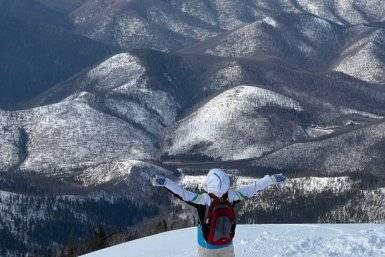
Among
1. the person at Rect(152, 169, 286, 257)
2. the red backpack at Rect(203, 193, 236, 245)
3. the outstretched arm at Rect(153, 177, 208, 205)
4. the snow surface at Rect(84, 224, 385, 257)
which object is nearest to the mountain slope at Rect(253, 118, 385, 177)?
the snow surface at Rect(84, 224, 385, 257)

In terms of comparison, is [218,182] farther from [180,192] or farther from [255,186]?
[255,186]

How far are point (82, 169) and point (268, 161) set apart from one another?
4227cm

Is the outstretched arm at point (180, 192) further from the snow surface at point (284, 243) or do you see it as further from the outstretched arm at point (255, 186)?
the snow surface at point (284, 243)

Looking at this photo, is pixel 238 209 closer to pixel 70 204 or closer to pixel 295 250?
pixel 70 204

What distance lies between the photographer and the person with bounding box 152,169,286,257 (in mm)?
18391

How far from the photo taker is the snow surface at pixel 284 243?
2448cm

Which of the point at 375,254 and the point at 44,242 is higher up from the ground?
the point at 375,254

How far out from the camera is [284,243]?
26078 millimetres

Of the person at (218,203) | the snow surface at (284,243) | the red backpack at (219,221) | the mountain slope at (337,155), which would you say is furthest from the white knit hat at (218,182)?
the mountain slope at (337,155)

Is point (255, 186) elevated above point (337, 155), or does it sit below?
above

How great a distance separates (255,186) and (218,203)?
1038mm

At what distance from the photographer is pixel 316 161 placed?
560ft

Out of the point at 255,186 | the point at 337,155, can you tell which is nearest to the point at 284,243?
the point at 255,186

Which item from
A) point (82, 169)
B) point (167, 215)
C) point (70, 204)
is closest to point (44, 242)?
point (70, 204)
